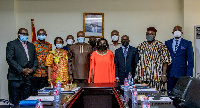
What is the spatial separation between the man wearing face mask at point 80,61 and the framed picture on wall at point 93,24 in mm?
1850

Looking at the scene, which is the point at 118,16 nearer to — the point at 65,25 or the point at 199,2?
the point at 65,25

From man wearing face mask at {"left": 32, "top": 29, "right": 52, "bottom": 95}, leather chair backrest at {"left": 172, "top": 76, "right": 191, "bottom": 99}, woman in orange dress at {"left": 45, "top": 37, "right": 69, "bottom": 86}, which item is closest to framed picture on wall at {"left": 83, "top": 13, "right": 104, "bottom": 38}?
man wearing face mask at {"left": 32, "top": 29, "right": 52, "bottom": 95}

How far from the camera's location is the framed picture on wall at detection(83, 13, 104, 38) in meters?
6.04

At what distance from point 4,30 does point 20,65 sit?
222 cm

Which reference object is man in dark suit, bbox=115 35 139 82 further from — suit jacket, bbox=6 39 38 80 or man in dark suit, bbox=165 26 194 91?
suit jacket, bbox=6 39 38 80

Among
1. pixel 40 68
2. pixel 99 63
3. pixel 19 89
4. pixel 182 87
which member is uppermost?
pixel 99 63

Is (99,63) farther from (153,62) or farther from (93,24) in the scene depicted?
(93,24)

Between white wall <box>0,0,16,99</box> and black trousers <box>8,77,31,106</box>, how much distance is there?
2019 mm

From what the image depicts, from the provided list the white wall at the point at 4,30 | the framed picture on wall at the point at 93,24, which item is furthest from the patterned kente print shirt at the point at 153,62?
the white wall at the point at 4,30

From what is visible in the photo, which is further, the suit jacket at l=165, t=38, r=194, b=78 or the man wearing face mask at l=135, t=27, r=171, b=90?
the suit jacket at l=165, t=38, r=194, b=78

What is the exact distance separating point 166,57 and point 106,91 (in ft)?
4.96

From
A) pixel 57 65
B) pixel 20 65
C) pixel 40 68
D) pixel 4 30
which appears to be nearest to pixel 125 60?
pixel 57 65

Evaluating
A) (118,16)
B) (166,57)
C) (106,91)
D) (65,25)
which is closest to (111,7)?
(118,16)

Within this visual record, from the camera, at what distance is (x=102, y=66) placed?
3.96 meters
